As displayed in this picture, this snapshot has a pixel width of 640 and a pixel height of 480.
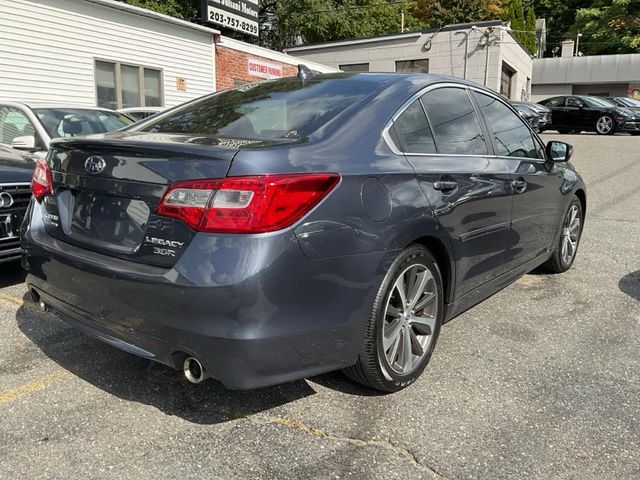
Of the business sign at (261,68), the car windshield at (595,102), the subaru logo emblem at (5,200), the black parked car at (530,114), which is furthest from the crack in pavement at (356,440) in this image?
the car windshield at (595,102)

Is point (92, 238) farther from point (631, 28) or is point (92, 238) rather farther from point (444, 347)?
point (631, 28)

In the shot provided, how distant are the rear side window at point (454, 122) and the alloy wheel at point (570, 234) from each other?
70.0 inches

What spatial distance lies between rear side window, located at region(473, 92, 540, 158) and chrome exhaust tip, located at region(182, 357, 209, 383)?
Answer: 2.39m

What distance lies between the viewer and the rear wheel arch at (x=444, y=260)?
9.87 ft

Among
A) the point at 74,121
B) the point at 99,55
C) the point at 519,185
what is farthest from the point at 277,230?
the point at 99,55

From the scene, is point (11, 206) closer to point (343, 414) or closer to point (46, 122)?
point (46, 122)

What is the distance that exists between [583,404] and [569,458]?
538 mm

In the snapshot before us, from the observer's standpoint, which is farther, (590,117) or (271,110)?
(590,117)

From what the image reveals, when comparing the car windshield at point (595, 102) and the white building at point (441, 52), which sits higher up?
the white building at point (441, 52)

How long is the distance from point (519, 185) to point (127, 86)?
37.4 ft

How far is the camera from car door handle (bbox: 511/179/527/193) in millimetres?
3769

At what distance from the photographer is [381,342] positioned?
2734mm

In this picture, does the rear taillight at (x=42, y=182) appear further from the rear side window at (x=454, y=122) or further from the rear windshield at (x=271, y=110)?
the rear side window at (x=454, y=122)

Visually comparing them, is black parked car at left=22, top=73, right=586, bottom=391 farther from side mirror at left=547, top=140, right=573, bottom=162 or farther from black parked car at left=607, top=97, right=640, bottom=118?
black parked car at left=607, top=97, right=640, bottom=118
